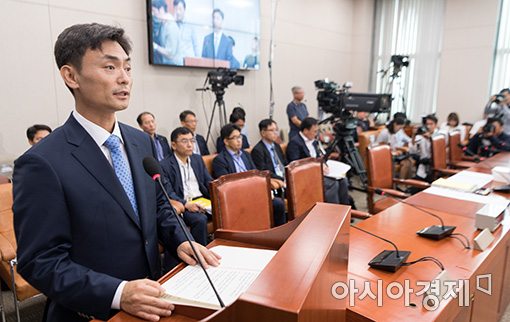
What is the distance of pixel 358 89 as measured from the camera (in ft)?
→ 27.0

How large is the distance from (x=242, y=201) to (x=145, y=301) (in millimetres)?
1236

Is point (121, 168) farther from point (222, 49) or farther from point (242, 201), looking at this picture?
point (222, 49)

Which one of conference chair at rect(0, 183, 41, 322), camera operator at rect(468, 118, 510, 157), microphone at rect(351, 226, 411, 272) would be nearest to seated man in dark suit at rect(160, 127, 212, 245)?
conference chair at rect(0, 183, 41, 322)

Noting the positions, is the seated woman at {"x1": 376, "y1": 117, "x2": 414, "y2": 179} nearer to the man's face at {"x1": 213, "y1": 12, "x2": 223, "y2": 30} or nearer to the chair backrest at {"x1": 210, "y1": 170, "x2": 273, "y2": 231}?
the man's face at {"x1": 213, "y1": 12, "x2": 223, "y2": 30}

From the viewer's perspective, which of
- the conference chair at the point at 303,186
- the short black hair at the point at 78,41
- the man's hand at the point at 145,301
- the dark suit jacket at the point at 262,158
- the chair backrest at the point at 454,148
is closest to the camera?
the man's hand at the point at 145,301

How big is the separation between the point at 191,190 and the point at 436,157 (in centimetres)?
265

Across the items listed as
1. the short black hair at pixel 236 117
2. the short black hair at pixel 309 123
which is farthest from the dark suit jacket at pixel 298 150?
the short black hair at pixel 236 117

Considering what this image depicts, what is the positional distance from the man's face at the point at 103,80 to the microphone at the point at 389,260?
1054mm

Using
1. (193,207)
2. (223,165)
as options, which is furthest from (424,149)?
(193,207)

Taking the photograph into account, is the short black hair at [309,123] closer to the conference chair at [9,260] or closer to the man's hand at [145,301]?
the conference chair at [9,260]

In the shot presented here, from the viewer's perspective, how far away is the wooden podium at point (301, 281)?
1.56ft

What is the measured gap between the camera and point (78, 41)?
2.98 feet

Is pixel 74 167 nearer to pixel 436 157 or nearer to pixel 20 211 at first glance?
pixel 20 211

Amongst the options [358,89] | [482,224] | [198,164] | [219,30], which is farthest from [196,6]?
[358,89]
